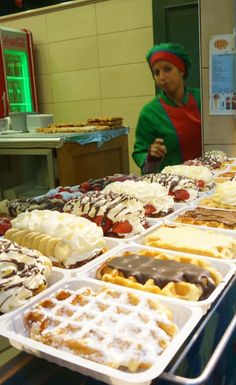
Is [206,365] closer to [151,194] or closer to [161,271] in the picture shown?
[161,271]

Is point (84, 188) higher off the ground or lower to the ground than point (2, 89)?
lower

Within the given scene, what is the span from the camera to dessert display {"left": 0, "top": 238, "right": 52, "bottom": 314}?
95 centimetres

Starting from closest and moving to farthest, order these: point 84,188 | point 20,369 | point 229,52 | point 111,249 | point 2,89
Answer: point 20,369 < point 111,249 < point 84,188 < point 229,52 < point 2,89

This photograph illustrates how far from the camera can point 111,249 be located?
4.26 ft

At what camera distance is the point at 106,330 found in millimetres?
827

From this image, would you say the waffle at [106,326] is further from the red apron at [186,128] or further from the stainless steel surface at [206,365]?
the red apron at [186,128]

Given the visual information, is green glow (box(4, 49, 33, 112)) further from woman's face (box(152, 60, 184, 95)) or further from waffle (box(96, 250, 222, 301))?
waffle (box(96, 250, 222, 301))

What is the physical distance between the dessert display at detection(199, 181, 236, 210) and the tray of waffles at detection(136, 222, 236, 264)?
34 centimetres

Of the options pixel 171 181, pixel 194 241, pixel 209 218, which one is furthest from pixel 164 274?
pixel 171 181

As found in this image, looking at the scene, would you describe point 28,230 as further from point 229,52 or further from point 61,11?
point 61,11

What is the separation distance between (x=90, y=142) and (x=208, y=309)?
2.90 metres

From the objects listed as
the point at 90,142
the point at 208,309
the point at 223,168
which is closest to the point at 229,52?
the point at 223,168

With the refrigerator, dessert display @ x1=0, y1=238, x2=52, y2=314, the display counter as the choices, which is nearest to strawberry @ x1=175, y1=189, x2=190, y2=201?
dessert display @ x1=0, y1=238, x2=52, y2=314

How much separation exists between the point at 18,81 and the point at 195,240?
454cm
